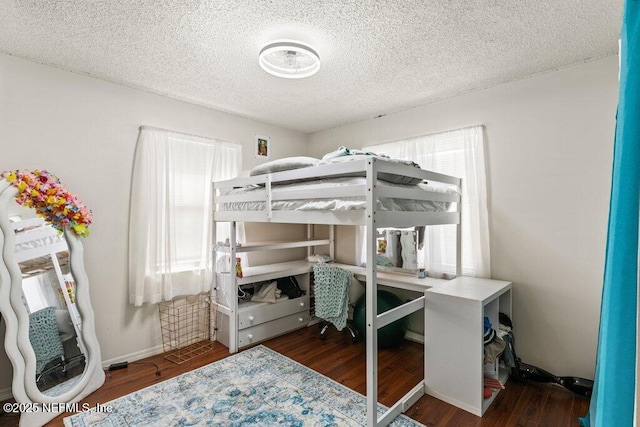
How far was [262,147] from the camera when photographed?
366cm

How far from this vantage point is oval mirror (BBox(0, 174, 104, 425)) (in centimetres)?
185

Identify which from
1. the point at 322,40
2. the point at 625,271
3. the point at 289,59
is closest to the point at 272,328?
the point at 289,59

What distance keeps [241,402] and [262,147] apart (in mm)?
2677

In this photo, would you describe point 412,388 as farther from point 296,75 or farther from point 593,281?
point 296,75

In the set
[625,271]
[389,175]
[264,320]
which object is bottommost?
[264,320]

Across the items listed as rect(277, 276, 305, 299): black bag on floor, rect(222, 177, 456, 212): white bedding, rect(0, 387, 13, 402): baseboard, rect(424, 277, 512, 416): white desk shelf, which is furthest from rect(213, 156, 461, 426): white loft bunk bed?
rect(0, 387, 13, 402): baseboard

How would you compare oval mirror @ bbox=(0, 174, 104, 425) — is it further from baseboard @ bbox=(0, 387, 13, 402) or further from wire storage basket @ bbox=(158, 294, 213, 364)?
wire storage basket @ bbox=(158, 294, 213, 364)

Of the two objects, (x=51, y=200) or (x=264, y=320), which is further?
(x=264, y=320)

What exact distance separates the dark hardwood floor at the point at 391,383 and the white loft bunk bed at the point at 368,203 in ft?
0.60

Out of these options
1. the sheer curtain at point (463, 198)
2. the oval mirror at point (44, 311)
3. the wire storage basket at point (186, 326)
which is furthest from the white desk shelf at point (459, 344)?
the oval mirror at point (44, 311)

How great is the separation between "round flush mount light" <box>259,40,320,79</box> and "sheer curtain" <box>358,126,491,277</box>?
1.47 m

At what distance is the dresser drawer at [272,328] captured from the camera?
2924mm

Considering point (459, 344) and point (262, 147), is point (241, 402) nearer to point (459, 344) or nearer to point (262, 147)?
point (459, 344)

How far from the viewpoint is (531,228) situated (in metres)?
2.42
